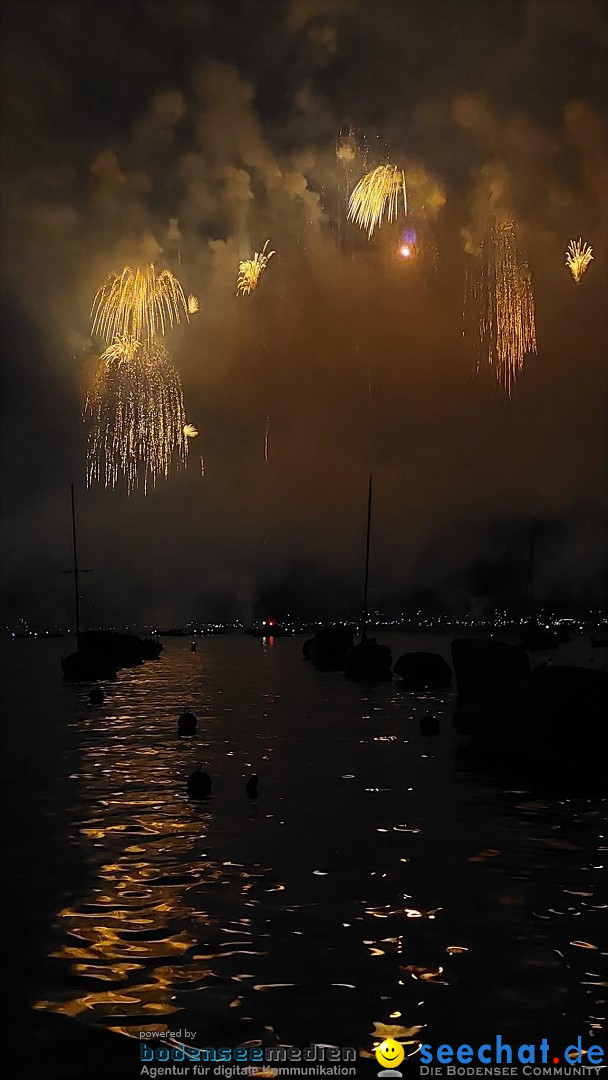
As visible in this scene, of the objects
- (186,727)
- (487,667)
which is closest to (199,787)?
(186,727)

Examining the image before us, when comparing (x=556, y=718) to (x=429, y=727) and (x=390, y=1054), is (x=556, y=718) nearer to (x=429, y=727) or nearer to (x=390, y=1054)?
(x=429, y=727)

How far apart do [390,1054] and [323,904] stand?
21.9ft

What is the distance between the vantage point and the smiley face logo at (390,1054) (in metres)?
11.2

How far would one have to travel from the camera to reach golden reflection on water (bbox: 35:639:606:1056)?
1296cm

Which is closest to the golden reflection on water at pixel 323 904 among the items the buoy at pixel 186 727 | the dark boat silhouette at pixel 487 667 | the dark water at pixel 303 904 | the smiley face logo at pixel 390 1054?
the dark water at pixel 303 904

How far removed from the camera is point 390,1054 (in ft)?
37.6

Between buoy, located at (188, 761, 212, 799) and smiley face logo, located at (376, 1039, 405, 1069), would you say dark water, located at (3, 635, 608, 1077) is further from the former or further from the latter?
buoy, located at (188, 761, 212, 799)

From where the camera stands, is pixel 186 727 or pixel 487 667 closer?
pixel 186 727

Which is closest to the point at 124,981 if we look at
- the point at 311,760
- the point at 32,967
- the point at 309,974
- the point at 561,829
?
the point at 32,967

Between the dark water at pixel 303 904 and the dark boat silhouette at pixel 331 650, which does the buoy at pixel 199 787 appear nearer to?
the dark water at pixel 303 904

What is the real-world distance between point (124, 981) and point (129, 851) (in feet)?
30.2

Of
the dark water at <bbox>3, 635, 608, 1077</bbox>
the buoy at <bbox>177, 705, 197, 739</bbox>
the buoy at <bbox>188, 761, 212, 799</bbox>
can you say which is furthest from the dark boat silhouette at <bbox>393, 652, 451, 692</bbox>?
the buoy at <bbox>188, 761, 212, 799</bbox>

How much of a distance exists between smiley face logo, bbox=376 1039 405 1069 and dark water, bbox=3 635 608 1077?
0.56 feet

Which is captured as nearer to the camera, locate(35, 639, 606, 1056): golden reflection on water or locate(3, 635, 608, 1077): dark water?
locate(3, 635, 608, 1077): dark water
